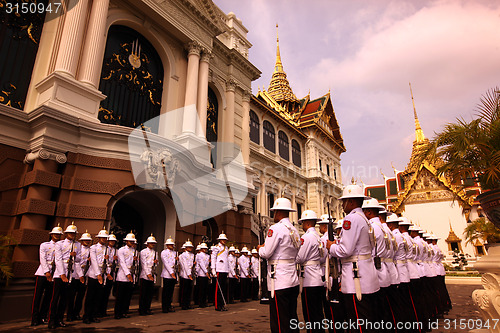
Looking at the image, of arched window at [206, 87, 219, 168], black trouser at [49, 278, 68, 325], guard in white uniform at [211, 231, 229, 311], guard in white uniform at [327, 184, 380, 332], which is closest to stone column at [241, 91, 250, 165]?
arched window at [206, 87, 219, 168]

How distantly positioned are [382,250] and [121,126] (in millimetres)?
8416

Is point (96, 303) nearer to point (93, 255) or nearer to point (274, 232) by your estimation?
point (93, 255)

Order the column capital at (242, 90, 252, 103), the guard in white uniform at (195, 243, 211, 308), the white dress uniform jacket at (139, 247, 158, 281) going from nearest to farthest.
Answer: the white dress uniform jacket at (139, 247, 158, 281) < the guard in white uniform at (195, 243, 211, 308) < the column capital at (242, 90, 252, 103)

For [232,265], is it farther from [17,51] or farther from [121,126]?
[17,51]

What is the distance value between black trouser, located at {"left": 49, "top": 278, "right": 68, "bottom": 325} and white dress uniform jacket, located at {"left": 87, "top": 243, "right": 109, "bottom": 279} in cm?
62

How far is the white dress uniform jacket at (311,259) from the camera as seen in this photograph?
507 cm

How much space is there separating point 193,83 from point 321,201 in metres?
19.0

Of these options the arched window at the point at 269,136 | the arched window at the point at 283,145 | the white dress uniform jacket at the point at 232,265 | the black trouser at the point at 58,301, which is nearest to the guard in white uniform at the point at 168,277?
the white dress uniform jacket at the point at 232,265

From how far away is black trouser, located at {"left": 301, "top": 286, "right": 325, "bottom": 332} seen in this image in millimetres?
4785

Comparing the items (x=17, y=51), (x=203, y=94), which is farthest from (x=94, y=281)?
(x=203, y=94)

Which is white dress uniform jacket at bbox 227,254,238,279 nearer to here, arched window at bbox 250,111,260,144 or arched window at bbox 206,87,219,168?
arched window at bbox 206,87,219,168

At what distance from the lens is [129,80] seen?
12.7 metres

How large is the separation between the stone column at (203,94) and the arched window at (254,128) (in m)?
8.90

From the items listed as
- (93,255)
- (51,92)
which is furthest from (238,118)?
(93,255)
